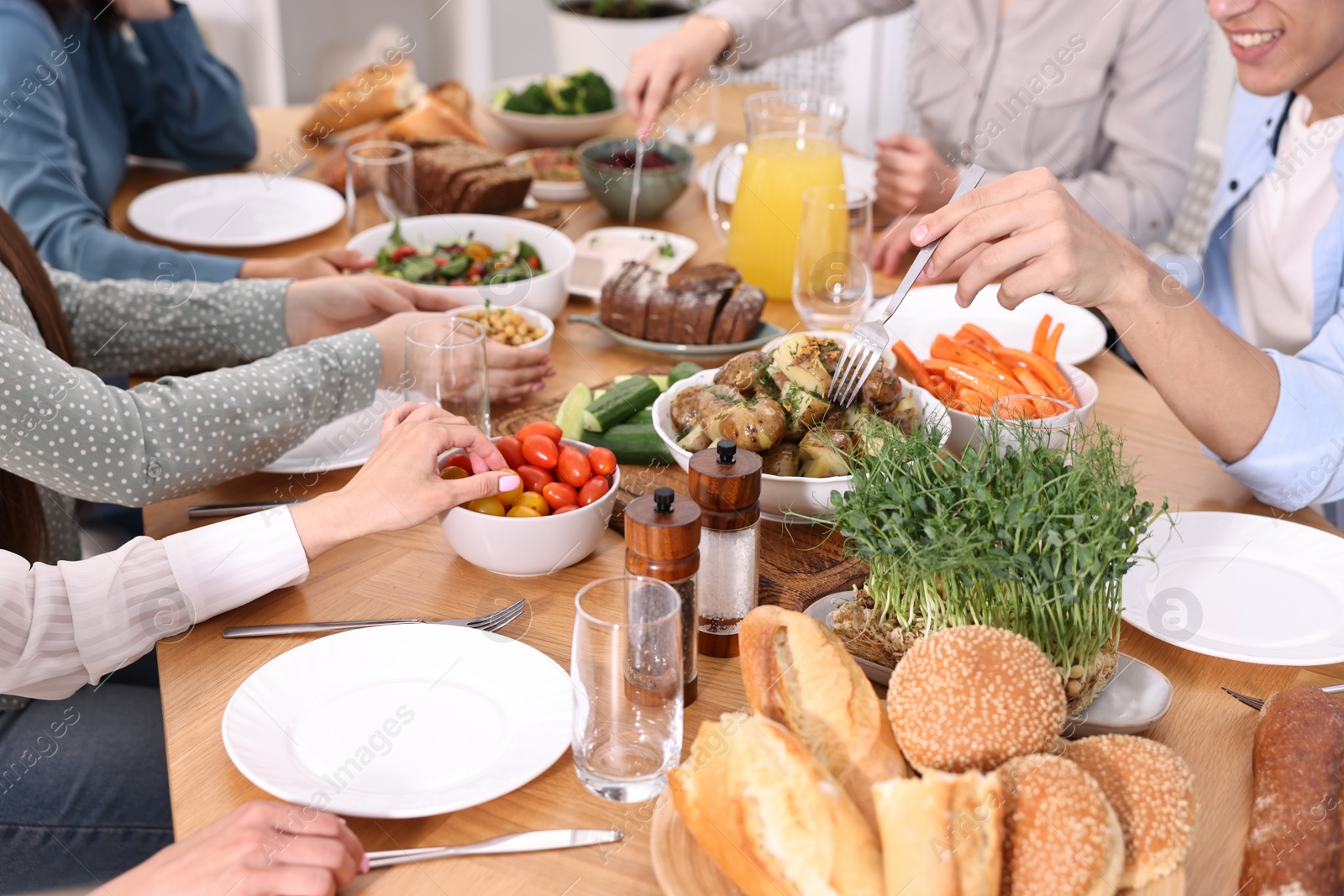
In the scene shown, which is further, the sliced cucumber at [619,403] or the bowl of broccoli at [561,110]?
the bowl of broccoli at [561,110]

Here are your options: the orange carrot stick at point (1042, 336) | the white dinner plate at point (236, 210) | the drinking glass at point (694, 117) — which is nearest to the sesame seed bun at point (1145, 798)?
the orange carrot stick at point (1042, 336)

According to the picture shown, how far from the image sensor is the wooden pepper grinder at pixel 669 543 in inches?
37.2

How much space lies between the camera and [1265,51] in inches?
67.5

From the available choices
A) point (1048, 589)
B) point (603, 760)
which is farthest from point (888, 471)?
point (603, 760)

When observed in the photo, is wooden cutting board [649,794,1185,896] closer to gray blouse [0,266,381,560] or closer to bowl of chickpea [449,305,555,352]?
gray blouse [0,266,381,560]

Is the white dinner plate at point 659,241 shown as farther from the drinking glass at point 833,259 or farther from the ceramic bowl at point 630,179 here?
the drinking glass at point 833,259

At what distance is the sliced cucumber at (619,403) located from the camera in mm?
1432

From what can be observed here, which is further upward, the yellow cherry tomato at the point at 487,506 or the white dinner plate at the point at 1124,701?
the yellow cherry tomato at the point at 487,506

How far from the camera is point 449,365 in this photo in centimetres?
136

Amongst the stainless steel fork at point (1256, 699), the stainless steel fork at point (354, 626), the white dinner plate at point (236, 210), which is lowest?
the stainless steel fork at point (354, 626)

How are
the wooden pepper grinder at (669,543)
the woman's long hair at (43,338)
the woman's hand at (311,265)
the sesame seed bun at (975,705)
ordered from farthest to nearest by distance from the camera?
the woman's hand at (311,265), the woman's long hair at (43,338), the wooden pepper grinder at (669,543), the sesame seed bun at (975,705)

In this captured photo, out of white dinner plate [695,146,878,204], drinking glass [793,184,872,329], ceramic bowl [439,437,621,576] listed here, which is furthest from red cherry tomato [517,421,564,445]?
white dinner plate [695,146,878,204]

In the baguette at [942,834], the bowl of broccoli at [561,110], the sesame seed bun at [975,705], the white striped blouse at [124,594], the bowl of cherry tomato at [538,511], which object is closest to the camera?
the baguette at [942,834]

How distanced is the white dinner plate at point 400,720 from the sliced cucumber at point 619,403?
16.6 inches
